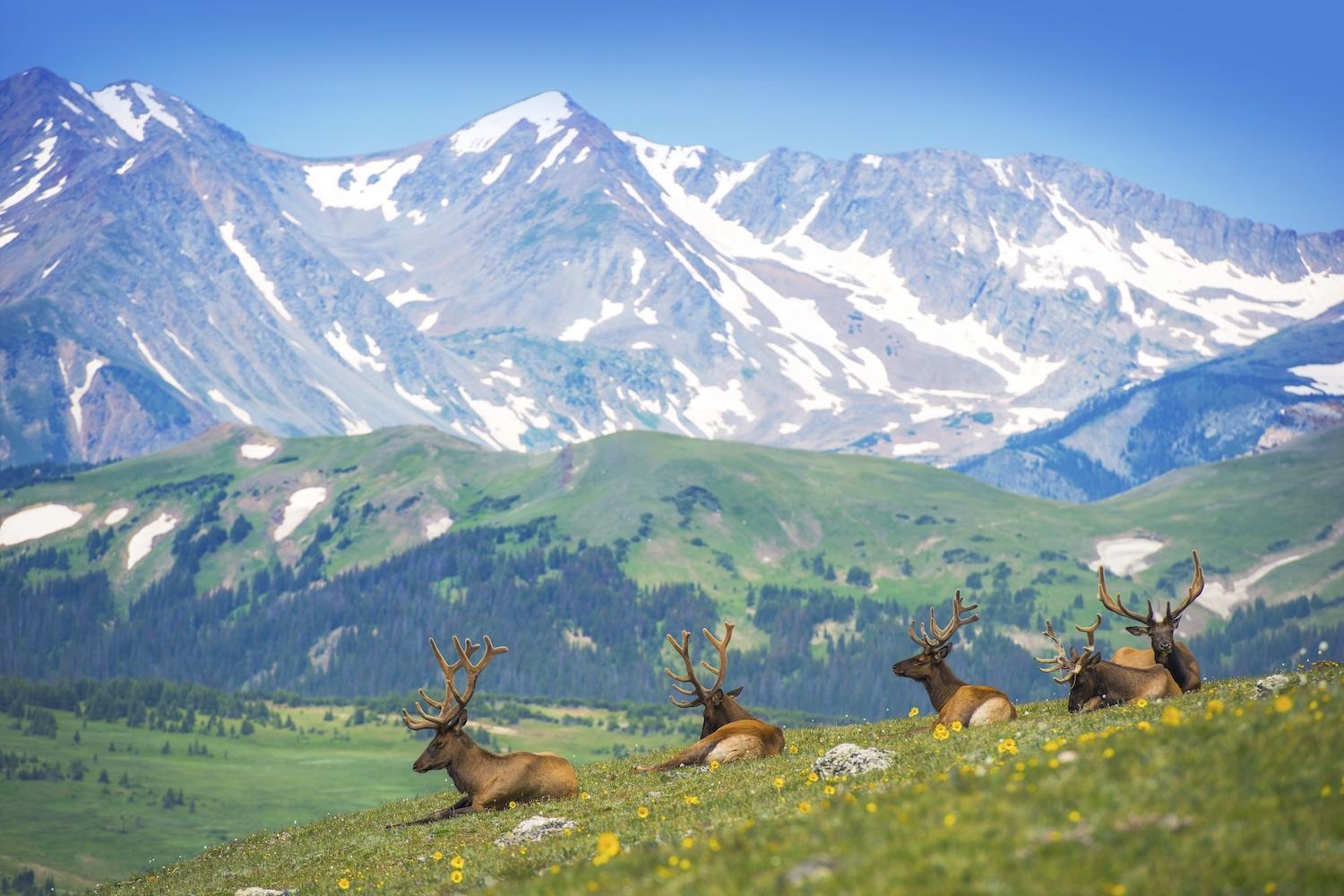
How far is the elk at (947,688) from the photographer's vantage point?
3781 centimetres

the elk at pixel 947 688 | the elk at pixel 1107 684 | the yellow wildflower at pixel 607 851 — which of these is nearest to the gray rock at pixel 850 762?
the elk at pixel 947 688

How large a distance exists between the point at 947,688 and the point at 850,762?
13766 mm

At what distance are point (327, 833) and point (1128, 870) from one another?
100 feet

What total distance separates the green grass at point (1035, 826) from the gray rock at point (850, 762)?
1.86 ft

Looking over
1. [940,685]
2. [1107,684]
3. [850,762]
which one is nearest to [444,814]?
[850,762]

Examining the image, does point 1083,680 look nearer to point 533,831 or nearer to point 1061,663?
point 1061,663

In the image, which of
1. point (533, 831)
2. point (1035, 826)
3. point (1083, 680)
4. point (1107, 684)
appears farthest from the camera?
point (1107, 684)

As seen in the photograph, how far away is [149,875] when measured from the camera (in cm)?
4241

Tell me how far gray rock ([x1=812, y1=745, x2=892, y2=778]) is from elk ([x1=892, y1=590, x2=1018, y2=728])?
22.9 feet

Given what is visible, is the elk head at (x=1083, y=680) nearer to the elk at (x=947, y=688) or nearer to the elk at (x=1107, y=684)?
the elk at (x=1107, y=684)

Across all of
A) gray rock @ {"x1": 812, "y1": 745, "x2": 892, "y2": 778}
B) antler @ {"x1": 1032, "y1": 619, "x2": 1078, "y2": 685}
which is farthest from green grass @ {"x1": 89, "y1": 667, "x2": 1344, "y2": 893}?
antler @ {"x1": 1032, "y1": 619, "x2": 1078, "y2": 685}

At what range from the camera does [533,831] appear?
1229 inches

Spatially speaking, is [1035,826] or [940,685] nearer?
[1035,826]

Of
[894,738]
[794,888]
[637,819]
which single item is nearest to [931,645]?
[894,738]
